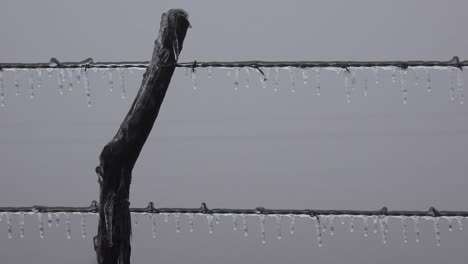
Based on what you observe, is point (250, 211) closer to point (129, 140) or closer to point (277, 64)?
point (277, 64)

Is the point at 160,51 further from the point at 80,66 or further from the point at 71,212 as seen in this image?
the point at 71,212

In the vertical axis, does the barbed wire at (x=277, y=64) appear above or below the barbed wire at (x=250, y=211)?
above

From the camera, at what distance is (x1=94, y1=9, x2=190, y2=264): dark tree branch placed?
1.49 meters

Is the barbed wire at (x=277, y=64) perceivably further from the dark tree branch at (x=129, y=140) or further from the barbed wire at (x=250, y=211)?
the barbed wire at (x=250, y=211)

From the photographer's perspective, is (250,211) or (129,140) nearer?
(129,140)

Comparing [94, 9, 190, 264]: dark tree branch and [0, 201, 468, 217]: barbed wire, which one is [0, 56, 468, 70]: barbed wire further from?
[0, 201, 468, 217]: barbed wire

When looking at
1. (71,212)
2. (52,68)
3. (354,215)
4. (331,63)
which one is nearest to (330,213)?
(354,215)

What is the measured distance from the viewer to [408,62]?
1.97 meters

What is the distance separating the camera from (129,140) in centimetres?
149

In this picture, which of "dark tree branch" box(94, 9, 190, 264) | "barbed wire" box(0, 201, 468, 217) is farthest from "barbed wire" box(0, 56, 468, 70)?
"barbed wire" box(0, 201, 468, 217)

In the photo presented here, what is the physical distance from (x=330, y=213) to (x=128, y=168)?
3.13 feet

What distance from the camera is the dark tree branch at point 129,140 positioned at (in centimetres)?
149

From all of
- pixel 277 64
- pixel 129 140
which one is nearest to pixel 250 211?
pixel 277 64

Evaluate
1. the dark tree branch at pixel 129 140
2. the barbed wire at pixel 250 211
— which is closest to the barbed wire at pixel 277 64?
the dark tree branch at pixel 129 140
